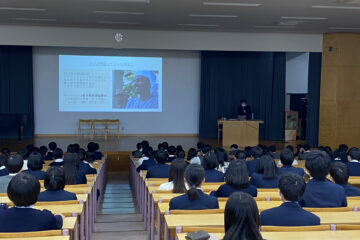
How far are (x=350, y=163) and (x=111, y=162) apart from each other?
206 inches

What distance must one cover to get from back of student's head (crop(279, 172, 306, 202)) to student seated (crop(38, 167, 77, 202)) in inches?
66.6

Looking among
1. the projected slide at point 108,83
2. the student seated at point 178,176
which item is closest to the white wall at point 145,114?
the projected slide at point 108,83

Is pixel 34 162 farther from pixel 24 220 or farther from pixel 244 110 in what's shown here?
pixel 244 110

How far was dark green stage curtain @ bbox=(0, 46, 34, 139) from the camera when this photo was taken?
11398mm

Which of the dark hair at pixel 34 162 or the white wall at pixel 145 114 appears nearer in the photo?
the dark hair at pixel 34 162

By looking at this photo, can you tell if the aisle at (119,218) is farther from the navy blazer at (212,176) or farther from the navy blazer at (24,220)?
the navy blazer at (24,220)

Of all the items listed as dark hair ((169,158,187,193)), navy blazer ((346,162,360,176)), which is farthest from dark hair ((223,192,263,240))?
navy blazer ((346,162,360,176))

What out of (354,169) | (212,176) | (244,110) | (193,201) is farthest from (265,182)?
(244,110)

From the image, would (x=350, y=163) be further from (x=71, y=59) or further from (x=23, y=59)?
(x=23, y=59)

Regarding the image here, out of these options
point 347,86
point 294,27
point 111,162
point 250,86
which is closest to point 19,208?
point 111,162

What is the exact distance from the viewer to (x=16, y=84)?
37.7 ft

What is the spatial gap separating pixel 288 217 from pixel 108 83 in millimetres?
9872

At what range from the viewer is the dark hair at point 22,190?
7.89 feet

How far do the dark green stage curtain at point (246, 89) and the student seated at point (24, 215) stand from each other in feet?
32.9
